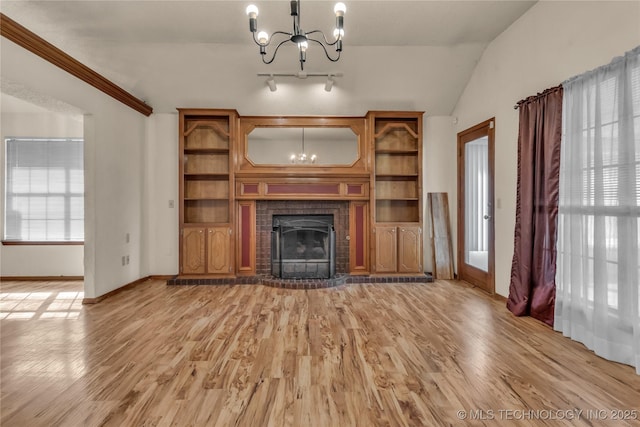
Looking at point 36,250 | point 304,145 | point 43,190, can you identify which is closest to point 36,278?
point 36,250

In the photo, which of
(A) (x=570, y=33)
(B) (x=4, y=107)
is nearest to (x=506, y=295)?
A: (A) (x=570, y=33)

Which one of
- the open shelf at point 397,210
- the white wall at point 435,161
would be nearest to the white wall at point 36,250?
the open shelf at point 397,210

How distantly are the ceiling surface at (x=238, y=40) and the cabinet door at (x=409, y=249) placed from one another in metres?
2.09

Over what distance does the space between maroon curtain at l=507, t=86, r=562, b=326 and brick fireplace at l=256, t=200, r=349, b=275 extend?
2441 mm

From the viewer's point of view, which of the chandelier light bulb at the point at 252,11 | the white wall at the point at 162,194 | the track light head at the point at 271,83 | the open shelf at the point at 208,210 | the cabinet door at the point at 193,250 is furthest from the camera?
the open shelf at the point at 208,210

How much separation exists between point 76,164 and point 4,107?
132cm

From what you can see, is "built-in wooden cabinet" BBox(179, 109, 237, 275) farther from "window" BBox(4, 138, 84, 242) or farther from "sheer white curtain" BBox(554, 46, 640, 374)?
"sheer white curtain" BBox(554, 46, 640, 374)

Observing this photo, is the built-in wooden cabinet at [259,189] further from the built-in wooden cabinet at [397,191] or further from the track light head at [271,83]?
the track light head at [271,83]

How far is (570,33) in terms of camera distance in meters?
2.99

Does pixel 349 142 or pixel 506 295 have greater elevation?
pixel 349 142

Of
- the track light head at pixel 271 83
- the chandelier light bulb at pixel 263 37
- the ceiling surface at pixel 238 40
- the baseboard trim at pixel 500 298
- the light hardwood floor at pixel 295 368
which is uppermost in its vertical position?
the ceiling surface at pixel 238 40

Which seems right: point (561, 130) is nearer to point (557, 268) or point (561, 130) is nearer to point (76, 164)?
point (557, 268)

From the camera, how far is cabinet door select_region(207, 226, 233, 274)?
198 inches

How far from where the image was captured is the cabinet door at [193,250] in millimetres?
4984
